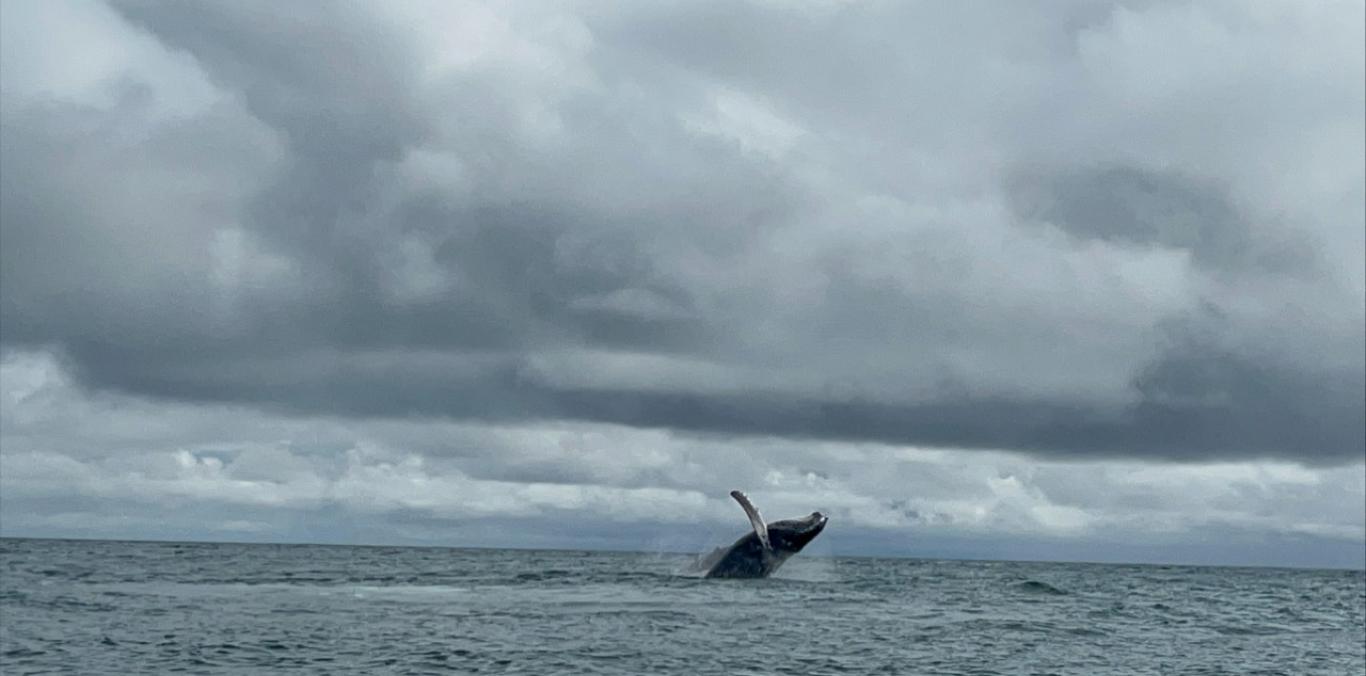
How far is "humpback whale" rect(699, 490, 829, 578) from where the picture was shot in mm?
54438

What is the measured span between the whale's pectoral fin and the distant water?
224cm

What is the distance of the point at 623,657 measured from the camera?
32.0 m

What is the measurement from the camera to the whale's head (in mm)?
54062

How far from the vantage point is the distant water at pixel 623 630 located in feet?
102

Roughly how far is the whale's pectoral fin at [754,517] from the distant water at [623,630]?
2.24 metres

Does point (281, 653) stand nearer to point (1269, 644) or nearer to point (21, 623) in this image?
point (21, 623)

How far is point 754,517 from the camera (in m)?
55.0

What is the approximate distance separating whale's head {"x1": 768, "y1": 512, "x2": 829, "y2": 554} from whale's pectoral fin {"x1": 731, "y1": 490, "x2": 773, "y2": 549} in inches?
18.3

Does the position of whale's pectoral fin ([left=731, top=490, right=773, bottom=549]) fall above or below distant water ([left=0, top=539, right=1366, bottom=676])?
above

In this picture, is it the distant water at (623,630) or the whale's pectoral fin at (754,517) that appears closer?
the distant water at (623,630)

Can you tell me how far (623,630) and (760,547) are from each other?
21642mm

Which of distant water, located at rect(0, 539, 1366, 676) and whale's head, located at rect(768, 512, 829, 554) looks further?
whale's head, located at rect(768, 512, 829, 554)

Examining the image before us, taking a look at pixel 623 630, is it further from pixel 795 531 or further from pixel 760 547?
pixel 760 547

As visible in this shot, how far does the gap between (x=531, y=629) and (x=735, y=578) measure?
25.7 metres
